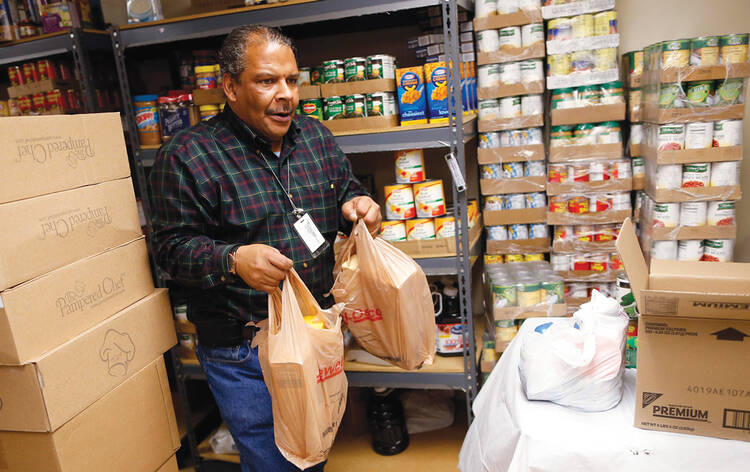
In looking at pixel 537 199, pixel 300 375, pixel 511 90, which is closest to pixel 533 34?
pixel 511 90

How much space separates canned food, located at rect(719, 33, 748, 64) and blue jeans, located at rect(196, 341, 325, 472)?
2.07m

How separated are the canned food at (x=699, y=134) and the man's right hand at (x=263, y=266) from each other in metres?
1.69

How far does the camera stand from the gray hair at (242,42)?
1.67 metres

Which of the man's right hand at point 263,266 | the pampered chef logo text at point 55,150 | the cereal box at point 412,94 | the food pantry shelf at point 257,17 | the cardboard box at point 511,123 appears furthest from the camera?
the cardboard box at point 511,123

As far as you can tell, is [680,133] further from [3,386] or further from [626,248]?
[3,386]

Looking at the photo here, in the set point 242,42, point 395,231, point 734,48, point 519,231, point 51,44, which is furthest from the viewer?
point 519,231

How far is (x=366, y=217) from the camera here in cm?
177

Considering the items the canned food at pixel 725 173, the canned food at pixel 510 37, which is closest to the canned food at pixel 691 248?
the canned food at pixel 725 173

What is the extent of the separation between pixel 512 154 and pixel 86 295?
1793mm

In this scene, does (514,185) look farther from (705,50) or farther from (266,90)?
(266,90)

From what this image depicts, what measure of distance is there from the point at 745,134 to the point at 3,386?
2978 millimetres

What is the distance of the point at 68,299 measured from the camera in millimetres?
1438

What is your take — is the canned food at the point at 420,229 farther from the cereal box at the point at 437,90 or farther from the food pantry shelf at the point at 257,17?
the food pantry shelf at the point at 257,17

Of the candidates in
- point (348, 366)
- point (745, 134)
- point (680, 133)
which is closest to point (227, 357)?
point (348, 366)
